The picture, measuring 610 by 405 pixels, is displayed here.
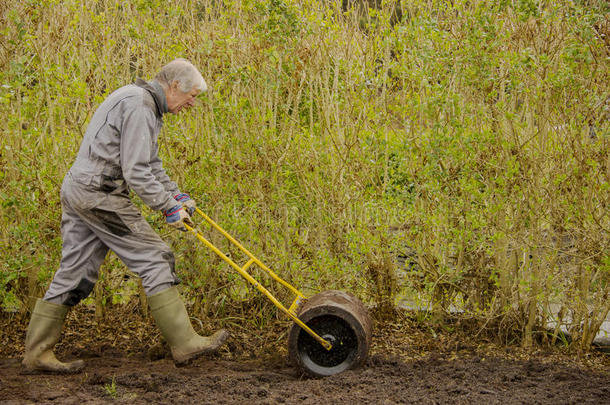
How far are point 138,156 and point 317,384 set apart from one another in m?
1.74

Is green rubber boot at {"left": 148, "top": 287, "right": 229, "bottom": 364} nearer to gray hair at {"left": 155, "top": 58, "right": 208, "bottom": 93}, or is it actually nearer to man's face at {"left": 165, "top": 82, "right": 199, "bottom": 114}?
man's face at {"left": 165, "top": 82, "right": 199, "bottom": 114}

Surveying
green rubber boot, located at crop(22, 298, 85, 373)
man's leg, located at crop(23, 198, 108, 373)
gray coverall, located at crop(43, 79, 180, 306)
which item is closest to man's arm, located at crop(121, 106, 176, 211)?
gray coverall, located at crop(43, 79, 180, 306)

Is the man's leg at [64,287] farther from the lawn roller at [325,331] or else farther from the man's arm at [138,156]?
the lawn roller at [325,331]

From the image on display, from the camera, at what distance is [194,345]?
427 centimetres

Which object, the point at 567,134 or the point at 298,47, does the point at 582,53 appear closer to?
the point at 567,134

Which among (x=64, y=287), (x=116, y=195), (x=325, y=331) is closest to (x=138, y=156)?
(x=116, y=195)

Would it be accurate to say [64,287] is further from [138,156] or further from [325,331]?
[325,331]

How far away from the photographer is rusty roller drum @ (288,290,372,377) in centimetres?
427

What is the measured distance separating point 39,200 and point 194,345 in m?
1.67

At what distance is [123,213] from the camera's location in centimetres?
412

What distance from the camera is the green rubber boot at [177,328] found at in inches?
165

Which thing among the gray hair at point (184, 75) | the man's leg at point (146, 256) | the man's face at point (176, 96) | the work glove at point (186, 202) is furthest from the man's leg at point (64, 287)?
the gray hair at point (184, 75)

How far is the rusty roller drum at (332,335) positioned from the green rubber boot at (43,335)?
4.82ft

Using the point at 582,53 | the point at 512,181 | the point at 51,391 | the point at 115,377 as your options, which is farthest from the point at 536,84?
the point at 51,391
